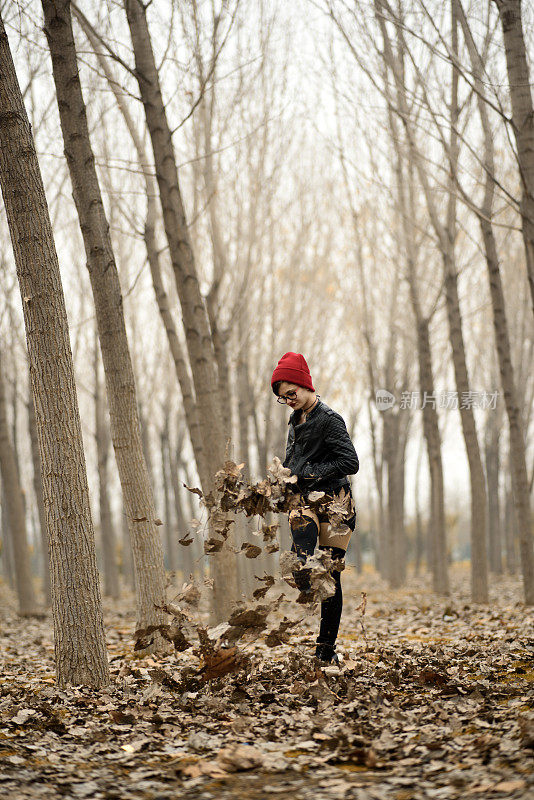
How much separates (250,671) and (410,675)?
91cm

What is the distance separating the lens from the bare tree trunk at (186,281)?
615 centimetres

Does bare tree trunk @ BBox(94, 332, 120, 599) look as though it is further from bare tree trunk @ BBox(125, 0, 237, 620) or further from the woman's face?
the woman's face

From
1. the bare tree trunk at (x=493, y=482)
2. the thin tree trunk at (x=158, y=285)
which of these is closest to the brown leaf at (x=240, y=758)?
the thin tree trunk at (x=158, y=285)

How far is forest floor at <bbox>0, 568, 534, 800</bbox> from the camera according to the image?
258 centimetres

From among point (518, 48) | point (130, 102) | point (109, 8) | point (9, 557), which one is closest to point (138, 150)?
point (130, 102)

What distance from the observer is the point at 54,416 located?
13.3 ft

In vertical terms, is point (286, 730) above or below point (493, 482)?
above

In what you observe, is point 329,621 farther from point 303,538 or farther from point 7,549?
point 7,549

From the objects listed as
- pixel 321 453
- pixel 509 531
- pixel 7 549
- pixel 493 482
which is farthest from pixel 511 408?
pixel 7 549

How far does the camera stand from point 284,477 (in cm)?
383

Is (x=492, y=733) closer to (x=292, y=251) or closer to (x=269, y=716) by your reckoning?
(x=269, y=716)

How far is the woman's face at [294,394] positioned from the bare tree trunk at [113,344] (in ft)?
4.60

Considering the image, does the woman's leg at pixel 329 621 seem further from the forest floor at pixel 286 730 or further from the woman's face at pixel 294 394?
the woman's face at pixel 294 394

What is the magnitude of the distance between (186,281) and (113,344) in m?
1.41
